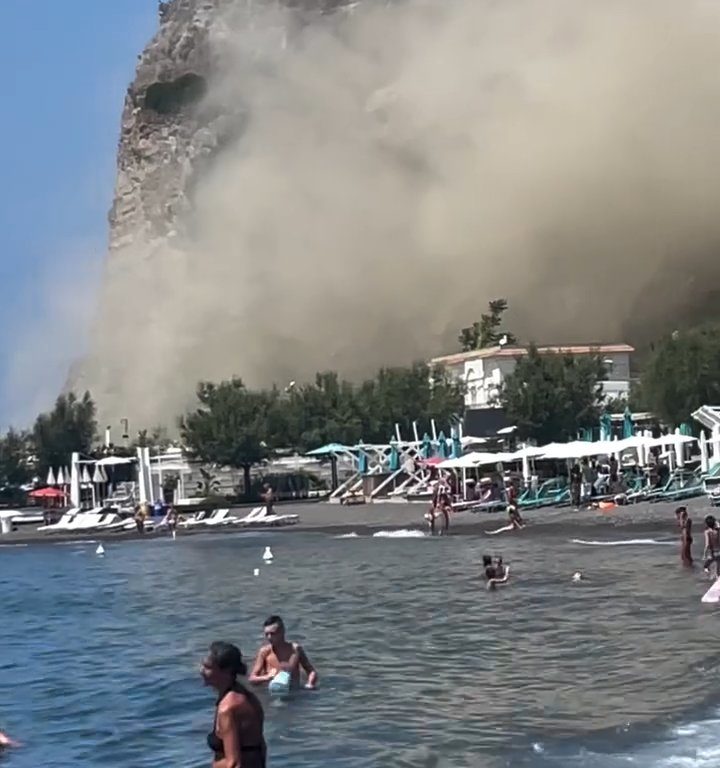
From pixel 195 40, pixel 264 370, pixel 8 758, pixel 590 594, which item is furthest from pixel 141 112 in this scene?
pixel 8 758

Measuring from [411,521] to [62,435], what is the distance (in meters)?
38.5

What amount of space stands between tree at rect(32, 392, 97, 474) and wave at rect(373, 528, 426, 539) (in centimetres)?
3996

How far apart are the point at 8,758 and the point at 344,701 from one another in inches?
137

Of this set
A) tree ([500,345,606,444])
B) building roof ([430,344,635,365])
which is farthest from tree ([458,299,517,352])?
tree ([500,345,606,444])

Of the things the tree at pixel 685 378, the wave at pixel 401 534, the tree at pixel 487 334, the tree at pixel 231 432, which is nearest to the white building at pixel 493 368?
the tree at pixel 487 334

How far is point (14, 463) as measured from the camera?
80.2m

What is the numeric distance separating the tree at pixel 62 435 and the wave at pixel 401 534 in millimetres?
39964

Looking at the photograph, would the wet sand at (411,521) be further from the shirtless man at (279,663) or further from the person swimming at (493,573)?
the shirtless man at (279,663)

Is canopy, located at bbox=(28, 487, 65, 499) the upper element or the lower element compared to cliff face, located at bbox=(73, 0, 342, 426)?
lower

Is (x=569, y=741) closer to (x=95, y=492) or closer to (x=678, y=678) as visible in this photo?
(x=678, y=678)

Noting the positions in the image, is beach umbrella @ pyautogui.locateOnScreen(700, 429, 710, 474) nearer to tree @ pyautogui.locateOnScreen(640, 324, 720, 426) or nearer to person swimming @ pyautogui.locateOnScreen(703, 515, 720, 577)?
tree @ pyautogui.locateOnScreen(640, 324, 720, 426)

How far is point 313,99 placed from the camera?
4968 inches

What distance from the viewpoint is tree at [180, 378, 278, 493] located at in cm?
6562

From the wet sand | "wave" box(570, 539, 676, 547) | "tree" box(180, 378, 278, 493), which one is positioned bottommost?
"wave" box(570, 539, 676, 547)
